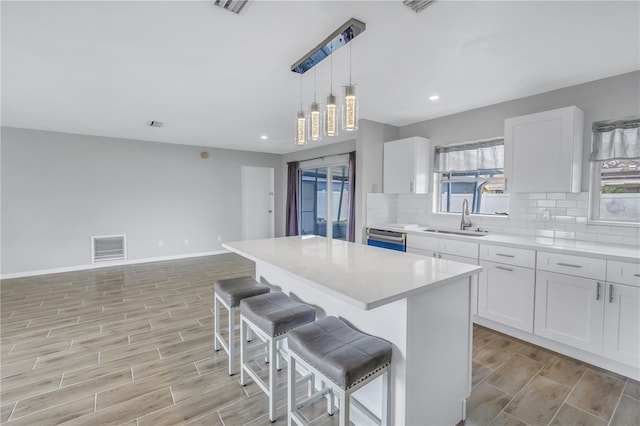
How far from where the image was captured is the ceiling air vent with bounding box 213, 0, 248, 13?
1713 millimetres

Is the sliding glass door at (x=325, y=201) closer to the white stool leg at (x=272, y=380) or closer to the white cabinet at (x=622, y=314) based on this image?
the white cabinet at (x=622, y=314)

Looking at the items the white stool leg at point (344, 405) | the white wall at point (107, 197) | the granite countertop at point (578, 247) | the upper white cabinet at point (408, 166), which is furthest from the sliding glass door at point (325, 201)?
the white stool leg at point (344, 405)

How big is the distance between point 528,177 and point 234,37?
10.1ft

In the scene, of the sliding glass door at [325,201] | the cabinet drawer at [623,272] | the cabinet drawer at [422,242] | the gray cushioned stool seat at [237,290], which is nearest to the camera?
the cabinet drawer at [623,272]

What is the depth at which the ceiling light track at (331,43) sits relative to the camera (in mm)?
1899

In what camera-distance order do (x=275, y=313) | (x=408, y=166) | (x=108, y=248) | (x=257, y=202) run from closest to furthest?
(x=275, y=313), (x=408, y=166), (x=108, y=248), (x=257, y=202)

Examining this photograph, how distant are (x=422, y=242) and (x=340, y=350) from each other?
2.43m

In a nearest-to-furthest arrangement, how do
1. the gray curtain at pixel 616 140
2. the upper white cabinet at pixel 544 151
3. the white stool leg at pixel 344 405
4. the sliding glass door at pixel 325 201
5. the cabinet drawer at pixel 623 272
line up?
the white stool leg at pixel 344 405, the cabinet drawer at pixel 623 272, the gray curtain at pixel 616 140, the upper white cabinet at pixel 544 151, the sliding glass door at pixel 325 201

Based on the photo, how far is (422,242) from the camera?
3562 mm

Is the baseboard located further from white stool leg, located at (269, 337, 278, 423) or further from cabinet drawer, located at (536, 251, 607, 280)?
cabinet drawer, located at (536, 251, 607, 280)

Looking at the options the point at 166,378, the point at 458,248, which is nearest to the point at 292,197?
the point at 458,248

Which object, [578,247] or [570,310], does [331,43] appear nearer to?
[578,247]

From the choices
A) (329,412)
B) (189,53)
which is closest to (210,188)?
(189,53)

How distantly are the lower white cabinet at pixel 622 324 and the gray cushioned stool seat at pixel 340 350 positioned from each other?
2050mm
